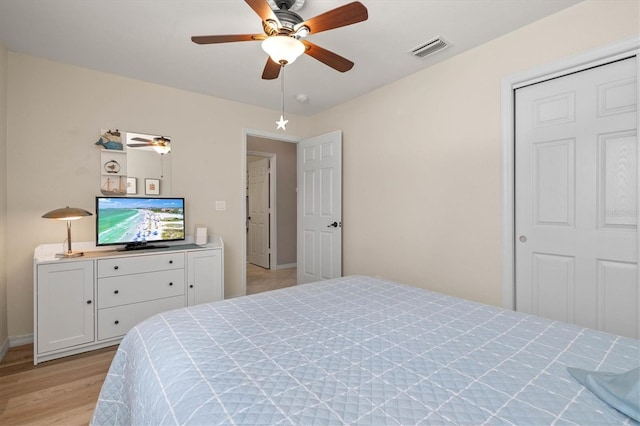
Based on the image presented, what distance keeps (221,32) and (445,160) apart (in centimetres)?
212

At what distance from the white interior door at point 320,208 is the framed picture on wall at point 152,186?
6.06ft

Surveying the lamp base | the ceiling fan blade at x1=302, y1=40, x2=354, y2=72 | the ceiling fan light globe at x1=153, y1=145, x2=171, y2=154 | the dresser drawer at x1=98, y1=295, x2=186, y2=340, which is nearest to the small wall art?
the ceiling fan light globe at x1=153, y1=145, x2=171, y2=154

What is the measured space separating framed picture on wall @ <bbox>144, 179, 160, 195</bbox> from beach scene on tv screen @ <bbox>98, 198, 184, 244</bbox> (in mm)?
163

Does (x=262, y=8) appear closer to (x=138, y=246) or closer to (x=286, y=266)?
(x=138, y=246)

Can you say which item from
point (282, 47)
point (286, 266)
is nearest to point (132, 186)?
point (282, 47)

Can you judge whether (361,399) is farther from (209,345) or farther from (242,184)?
(242,184)

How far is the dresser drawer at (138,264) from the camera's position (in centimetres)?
258

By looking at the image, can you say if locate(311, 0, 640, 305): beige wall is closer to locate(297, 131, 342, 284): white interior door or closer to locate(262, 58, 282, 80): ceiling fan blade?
locate(297, 131, 342, 284): white interior door

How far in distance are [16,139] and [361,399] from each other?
3.41m

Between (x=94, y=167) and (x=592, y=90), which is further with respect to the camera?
(x=94, y=167)

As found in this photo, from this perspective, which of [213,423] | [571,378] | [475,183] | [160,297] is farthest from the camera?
[160,297]

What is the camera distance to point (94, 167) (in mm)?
2928

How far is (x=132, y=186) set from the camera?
310 centimetres

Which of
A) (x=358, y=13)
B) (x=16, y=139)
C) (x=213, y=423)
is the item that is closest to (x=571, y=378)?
(x=213, y=423)
